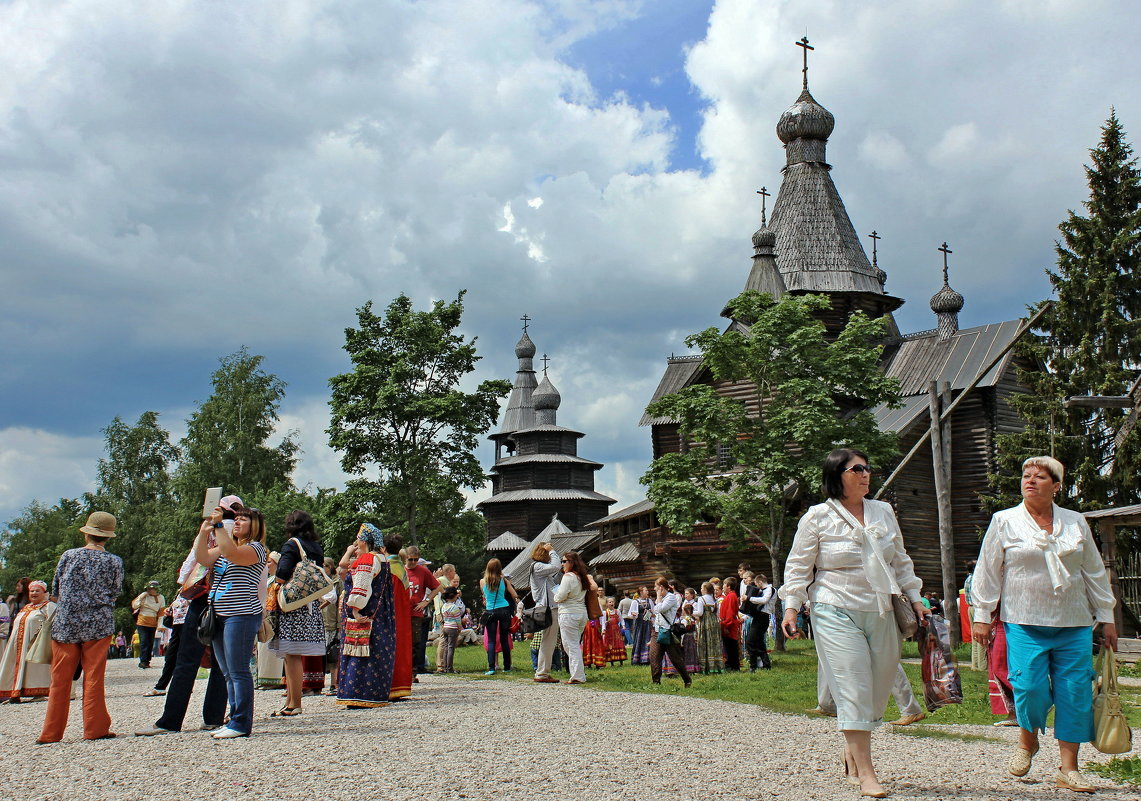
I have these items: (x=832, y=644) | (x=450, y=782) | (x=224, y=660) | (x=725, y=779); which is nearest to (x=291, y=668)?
(x=224, y=660)

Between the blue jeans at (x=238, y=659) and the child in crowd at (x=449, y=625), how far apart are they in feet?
31.6

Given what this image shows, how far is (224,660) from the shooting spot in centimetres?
849

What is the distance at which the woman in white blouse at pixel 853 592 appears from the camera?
5.72m

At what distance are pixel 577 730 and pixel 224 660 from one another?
9.12 ft

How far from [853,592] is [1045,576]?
1.17 meters

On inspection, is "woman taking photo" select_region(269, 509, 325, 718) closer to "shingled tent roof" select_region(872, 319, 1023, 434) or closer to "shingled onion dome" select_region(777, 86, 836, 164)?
"shingled tent roof" select_region(872, 319, 1023, 434)

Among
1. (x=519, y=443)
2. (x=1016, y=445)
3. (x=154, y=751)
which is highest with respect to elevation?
(x=519, y=443)

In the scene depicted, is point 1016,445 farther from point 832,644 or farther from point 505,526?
point 505,526

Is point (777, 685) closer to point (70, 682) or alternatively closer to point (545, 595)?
point (545, 595)

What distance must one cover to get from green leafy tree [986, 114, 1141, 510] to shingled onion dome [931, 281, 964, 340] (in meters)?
21.6

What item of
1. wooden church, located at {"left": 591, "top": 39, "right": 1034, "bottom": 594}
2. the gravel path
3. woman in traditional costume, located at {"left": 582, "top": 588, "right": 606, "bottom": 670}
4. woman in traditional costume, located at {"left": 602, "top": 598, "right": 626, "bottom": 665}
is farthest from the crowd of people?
wooden church, located at {"left": 591, "top": 39, "right": 1034, "bottom": 594}

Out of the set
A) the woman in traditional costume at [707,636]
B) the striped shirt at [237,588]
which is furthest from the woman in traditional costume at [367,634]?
the woman in traditional costume at [707,636]

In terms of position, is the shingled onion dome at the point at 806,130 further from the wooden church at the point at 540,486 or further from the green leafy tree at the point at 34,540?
the green leafy tree at the point at 34,540

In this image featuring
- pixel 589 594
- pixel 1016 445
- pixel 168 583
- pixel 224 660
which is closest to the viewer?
pixel 224 660
